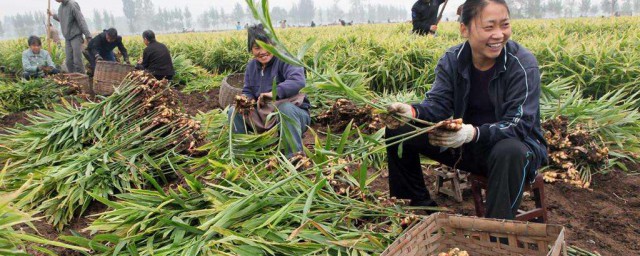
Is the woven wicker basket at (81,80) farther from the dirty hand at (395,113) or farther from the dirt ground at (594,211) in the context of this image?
the dirty hand at (395,113)

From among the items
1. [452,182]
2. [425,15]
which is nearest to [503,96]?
[452,182]

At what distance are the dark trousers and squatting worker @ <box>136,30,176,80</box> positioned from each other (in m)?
4.51

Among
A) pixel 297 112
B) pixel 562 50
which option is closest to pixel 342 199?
pixel 297 112

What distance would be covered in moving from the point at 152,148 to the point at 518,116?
81.0 inches

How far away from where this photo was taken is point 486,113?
76.8 inches

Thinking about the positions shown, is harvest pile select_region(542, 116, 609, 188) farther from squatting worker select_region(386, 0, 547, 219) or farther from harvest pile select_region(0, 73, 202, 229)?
harvest pile select_region(0, 73, 202, 229)

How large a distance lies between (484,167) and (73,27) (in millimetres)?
6831

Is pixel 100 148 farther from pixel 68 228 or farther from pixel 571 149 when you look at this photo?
pixel 571 149

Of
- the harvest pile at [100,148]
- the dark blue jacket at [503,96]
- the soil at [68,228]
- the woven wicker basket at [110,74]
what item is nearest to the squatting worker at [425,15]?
the woven wicker basket at [110,74]

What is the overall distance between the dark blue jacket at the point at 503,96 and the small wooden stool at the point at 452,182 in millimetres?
419

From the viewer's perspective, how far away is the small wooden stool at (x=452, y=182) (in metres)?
2.39

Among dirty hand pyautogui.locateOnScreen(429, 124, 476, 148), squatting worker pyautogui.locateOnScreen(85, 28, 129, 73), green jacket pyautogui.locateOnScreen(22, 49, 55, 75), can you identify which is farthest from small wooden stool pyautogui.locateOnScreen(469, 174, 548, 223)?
Result: squatting worker pyautogui.locateOnScreen(85, 28, 129, 73)

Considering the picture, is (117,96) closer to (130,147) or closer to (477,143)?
(130,147)

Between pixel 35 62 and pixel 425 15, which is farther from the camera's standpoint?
pixel 425 15
